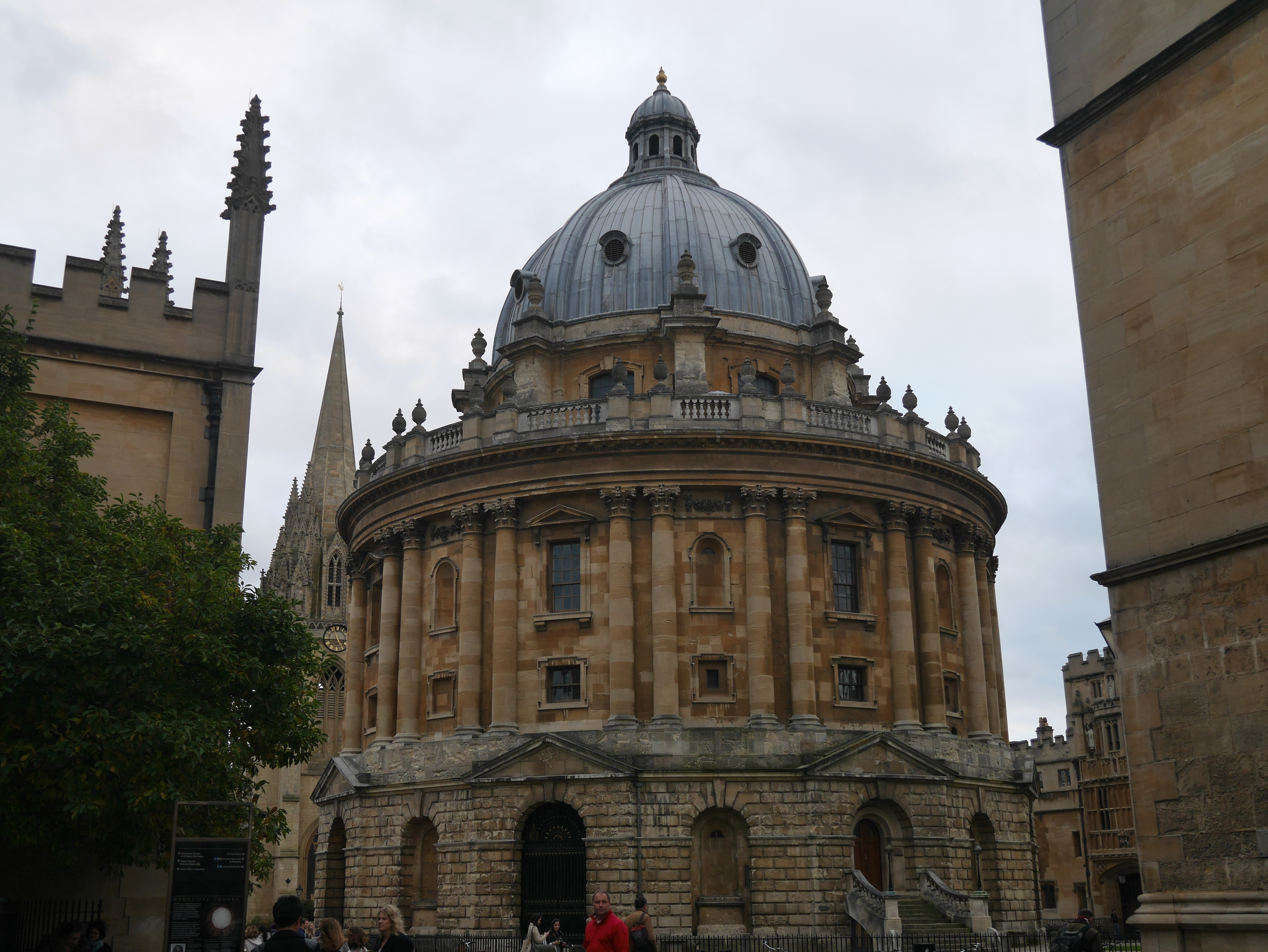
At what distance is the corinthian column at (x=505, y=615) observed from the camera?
129ft

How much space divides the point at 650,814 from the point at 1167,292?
24.6 meters

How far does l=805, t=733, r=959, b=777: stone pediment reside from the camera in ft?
123

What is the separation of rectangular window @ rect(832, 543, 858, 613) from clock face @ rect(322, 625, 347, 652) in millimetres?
55495

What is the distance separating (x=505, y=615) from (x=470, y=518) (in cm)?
352

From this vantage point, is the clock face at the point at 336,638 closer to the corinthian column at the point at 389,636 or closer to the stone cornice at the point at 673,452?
the corinthian column at the point at 389,636

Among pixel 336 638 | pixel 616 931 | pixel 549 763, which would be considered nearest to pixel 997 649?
pixel 549 763

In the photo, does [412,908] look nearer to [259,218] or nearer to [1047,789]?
[259,218]

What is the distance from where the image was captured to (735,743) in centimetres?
3775

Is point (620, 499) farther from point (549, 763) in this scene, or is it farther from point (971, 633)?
point (971, 633)

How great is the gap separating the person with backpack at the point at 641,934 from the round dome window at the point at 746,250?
Result: 36.0m

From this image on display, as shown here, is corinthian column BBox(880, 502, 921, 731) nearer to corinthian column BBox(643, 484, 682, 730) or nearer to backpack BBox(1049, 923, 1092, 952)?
corinthian column BBox(643, 484, 682, 730)

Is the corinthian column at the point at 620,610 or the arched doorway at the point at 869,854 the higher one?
the corinthian column at the point at 620,610

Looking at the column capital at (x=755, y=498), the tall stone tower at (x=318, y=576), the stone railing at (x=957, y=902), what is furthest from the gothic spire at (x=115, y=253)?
the tall stone tower at (x=318, y=576)

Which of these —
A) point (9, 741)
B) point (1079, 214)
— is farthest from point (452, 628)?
point (1079, 214)
